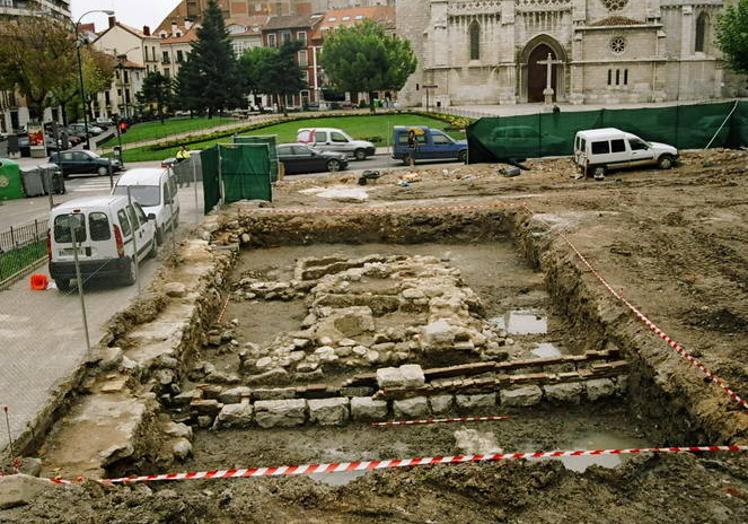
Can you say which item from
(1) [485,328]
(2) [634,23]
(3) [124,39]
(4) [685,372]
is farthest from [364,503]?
(3) [124,39]

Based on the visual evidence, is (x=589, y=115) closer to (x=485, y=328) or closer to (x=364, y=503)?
(x=485, y=328)

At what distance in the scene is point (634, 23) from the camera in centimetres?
5581


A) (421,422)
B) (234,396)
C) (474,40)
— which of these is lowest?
(421,422)

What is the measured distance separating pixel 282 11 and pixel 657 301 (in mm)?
109871

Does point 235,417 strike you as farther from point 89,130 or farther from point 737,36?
point 89,130

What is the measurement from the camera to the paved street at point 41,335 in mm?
9453

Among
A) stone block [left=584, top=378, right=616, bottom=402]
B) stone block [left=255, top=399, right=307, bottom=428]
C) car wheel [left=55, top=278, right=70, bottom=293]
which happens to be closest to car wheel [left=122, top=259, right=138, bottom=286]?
car wheel [left=55, top=278, right=70, bottom=293]

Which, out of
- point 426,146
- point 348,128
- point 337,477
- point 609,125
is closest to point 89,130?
point 348,128

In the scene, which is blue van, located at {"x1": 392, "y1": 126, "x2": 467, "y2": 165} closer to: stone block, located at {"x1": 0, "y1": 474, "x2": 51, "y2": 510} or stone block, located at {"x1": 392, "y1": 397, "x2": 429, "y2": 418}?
stone block, located at {"x1": 392, "y1": 397, "x2": 429, "y2": 418}

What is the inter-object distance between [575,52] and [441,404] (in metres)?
51.4

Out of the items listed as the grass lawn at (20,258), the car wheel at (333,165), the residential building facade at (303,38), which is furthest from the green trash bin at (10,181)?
the residential building facade at (303,38)

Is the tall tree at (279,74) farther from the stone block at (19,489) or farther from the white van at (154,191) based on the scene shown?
the stone block at (19,489)

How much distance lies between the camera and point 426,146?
108 feet

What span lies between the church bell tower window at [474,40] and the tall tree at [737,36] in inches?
938
